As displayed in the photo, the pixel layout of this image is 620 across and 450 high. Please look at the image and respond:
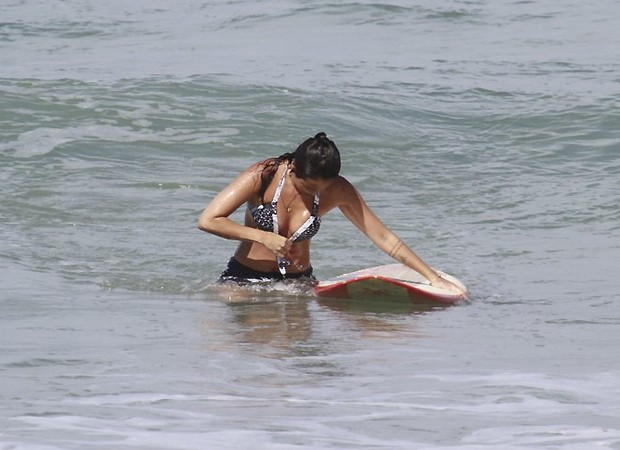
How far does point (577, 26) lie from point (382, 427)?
54.8ft

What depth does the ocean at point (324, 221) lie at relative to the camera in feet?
15.8

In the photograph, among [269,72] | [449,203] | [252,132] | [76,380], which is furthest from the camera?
[269,72]

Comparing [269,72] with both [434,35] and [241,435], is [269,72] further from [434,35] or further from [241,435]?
[241,435]

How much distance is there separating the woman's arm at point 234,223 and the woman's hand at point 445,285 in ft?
2.91

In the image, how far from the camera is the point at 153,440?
437cm

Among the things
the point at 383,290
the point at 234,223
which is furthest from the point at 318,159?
the point at 383,290

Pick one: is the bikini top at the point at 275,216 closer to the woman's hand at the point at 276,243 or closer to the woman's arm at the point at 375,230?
the woman's arm at the point at 375,230

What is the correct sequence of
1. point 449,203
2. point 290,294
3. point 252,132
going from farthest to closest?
point 252,132 → point 449,203 → point 290,294

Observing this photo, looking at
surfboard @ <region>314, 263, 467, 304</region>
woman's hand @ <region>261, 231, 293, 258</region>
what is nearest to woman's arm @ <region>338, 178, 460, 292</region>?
surfboard @ <region>314, 263, 467, 304</region>

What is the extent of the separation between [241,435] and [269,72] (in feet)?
42.7

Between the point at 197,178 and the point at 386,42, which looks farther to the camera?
the point at 386,42

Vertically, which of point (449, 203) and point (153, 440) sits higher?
point (153, 440)

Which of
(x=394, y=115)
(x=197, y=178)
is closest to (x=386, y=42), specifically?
(x=394, y=115)

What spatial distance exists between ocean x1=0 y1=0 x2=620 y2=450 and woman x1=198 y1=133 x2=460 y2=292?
0.98 feet
